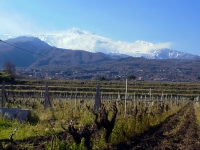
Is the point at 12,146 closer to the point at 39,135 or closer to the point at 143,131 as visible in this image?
the point at 39,135

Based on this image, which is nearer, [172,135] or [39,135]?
[39,135]

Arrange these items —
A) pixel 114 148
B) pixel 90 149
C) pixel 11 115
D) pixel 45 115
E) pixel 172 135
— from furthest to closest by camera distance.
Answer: pixel 45 115 → pixel 11 115 → pixel 172 135 → pixel 114 148 → pixel 90 149

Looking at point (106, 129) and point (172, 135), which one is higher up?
point (106, 129)

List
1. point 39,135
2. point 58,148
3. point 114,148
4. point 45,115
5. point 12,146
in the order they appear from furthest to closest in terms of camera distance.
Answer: point 45,115
point 39,135
point 114,148
point 58,148
point 12,146

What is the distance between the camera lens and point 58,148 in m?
8.39

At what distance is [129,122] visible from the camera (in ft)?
44.5

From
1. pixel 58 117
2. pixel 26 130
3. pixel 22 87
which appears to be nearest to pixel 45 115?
pixel 58 117

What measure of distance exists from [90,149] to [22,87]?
46.0m

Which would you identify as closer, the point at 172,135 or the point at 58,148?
the point at 58,148

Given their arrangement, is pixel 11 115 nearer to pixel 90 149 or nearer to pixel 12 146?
pixel 90 149

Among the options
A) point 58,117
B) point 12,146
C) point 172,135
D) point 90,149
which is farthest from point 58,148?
point 58,117

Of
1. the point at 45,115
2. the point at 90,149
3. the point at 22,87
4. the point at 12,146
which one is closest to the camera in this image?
the point at 12,146

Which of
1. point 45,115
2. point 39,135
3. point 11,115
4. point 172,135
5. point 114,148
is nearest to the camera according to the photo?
point 114,148

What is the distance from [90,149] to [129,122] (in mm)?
4679
